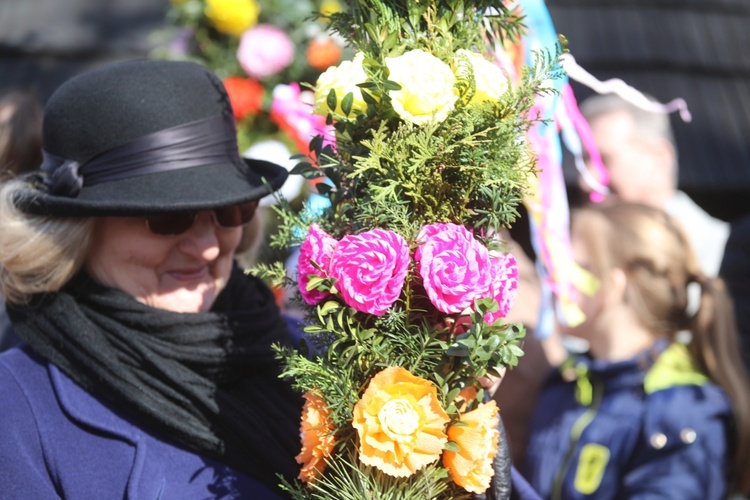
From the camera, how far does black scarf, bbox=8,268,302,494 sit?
197cm

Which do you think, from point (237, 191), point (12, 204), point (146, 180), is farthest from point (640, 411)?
point (12, 204)

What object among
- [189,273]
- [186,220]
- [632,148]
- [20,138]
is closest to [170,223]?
[186,220]

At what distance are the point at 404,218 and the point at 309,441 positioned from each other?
1.37ft

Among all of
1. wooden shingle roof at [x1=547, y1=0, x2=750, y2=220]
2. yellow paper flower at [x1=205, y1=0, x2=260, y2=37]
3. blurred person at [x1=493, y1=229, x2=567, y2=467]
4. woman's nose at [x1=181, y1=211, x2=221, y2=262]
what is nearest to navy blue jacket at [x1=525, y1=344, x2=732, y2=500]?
blurred person at [x1=493, y1=229, x2=567, y2=467]

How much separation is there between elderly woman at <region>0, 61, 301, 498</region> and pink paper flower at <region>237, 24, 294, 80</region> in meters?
1.70

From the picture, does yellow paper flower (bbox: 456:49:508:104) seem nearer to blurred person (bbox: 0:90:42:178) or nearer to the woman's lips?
the woman's lips

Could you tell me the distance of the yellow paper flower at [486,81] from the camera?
1.55 meters

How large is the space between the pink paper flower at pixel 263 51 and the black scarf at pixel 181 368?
1910 millimetres

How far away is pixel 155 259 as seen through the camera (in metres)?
2.07

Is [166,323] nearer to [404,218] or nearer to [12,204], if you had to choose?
[12,204]

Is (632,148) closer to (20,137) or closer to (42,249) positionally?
(20,137)

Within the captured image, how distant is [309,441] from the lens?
1579 mm

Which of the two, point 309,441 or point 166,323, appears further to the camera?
point 166,323

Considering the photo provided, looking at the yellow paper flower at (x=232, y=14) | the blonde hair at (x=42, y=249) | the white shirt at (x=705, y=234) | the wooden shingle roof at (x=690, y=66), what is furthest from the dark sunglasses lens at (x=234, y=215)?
the white shirt at (x=705, y=234)
